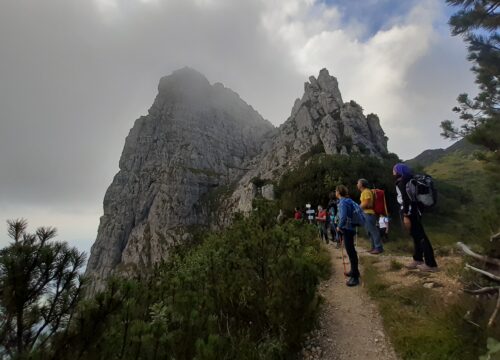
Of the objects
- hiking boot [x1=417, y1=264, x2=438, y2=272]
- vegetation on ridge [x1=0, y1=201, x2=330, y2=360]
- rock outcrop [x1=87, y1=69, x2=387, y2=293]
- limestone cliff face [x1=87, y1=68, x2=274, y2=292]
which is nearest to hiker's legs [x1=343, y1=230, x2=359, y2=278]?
vegetation on ridge [x1=0, y1=201, x2=330, y2=360]

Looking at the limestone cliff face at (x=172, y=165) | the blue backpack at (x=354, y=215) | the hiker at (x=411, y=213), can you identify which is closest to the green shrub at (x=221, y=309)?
the blue backpack at (x=354, y=215)

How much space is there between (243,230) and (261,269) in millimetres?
1230

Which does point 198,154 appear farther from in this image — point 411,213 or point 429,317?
point 429,317

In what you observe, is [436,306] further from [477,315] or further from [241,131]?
[241,131]

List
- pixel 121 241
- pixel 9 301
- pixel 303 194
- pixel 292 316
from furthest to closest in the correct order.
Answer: pixel 121 241, pixel 303 194, pixel 292 316, pixel 9 301

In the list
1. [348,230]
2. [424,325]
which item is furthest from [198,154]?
[424,325]

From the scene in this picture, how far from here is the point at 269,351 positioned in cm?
462

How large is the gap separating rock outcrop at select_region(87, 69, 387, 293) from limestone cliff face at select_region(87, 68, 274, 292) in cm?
32

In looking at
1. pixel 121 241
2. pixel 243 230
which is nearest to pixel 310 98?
pixel 121 241

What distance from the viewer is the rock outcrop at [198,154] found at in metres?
67.1

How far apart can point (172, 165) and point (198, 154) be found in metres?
10.00

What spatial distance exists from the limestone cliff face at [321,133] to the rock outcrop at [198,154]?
0.24 metres

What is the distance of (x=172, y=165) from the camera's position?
349 feet

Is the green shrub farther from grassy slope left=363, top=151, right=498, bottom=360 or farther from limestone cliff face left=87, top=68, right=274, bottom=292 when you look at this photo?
limestone cliff face left=87, top=68, right=274, bottom=292
